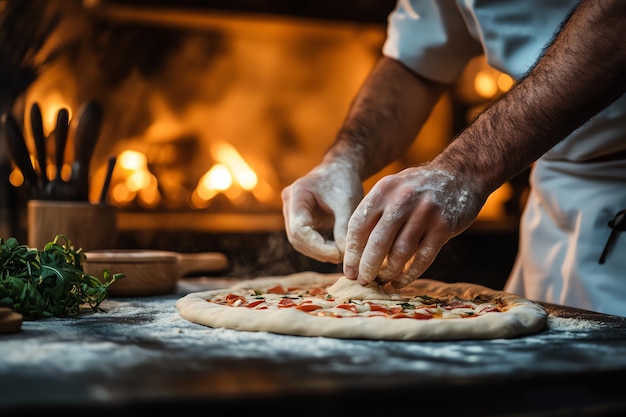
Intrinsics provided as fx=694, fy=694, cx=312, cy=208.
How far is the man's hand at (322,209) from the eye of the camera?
1.47 m

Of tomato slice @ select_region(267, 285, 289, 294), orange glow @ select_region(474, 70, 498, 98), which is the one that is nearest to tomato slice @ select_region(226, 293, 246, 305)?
tomato slice @ select_region(267, 285, 289, 294)

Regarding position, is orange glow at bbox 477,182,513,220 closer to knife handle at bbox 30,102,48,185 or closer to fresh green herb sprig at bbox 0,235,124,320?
knife handle at bbox 30,102,48,185

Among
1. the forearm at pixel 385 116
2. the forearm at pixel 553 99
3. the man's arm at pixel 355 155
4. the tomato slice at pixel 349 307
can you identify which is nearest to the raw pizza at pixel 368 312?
the tomato slice at pixel 349 307

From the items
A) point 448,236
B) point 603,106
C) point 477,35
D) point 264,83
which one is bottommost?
point 448,236

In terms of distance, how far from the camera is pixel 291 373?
0.79 m

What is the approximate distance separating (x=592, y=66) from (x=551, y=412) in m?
0.69

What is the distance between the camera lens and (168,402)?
659mm

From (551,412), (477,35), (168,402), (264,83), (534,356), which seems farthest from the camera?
(264,83)

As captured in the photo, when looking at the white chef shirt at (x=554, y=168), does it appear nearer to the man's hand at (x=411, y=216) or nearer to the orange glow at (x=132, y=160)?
the man's hand at (x=411, y=216)

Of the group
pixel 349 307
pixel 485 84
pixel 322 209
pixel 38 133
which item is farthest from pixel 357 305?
pixel 485 84

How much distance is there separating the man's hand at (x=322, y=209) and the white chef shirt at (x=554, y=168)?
1.66 ft

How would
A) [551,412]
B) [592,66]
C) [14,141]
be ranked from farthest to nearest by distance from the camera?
[14,141] < [592,66] < [551,412]

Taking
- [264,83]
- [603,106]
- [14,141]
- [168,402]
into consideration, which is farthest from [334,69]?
[168,402]

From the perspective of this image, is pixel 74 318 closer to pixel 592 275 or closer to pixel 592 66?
pixel 592 66
